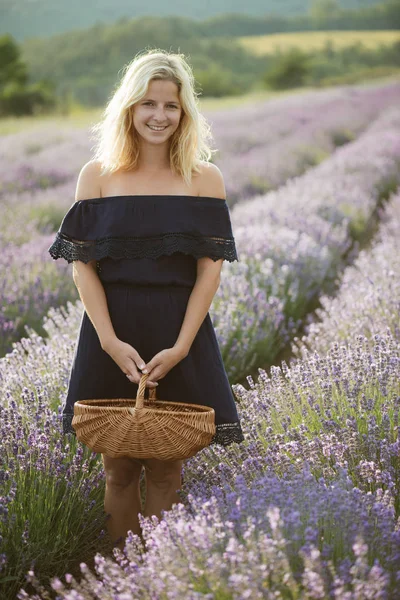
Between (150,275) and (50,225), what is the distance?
16.2ft

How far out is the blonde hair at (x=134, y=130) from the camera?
2.32m

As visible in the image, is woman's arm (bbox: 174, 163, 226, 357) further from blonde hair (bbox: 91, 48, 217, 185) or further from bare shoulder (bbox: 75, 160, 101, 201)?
bare shoulder (bbox: 75, 160, 101, 201)

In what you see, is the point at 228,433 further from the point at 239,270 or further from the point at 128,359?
the point at 239,270

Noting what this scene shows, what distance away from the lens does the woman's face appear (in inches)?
91.3

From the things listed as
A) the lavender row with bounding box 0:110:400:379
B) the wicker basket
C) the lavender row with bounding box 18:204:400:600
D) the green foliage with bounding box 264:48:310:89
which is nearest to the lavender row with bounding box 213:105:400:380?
the lavender row with bounding box 0:110:400:379

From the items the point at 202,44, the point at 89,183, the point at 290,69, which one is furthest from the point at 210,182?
the point at 290,69

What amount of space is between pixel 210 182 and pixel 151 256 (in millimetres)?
336

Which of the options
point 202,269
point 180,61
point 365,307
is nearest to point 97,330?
point 202,269

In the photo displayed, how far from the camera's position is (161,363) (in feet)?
7.24

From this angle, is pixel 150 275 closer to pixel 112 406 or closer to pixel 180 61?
pixel 112 406

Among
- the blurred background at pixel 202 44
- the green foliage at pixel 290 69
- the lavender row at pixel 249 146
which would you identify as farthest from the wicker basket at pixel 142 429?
the green foliage at pixel 290 69

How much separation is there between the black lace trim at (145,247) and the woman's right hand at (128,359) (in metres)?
0.27

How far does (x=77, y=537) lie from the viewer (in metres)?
2.48

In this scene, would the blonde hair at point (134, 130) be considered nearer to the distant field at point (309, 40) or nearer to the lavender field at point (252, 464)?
the lavender field at point (252, 464)
